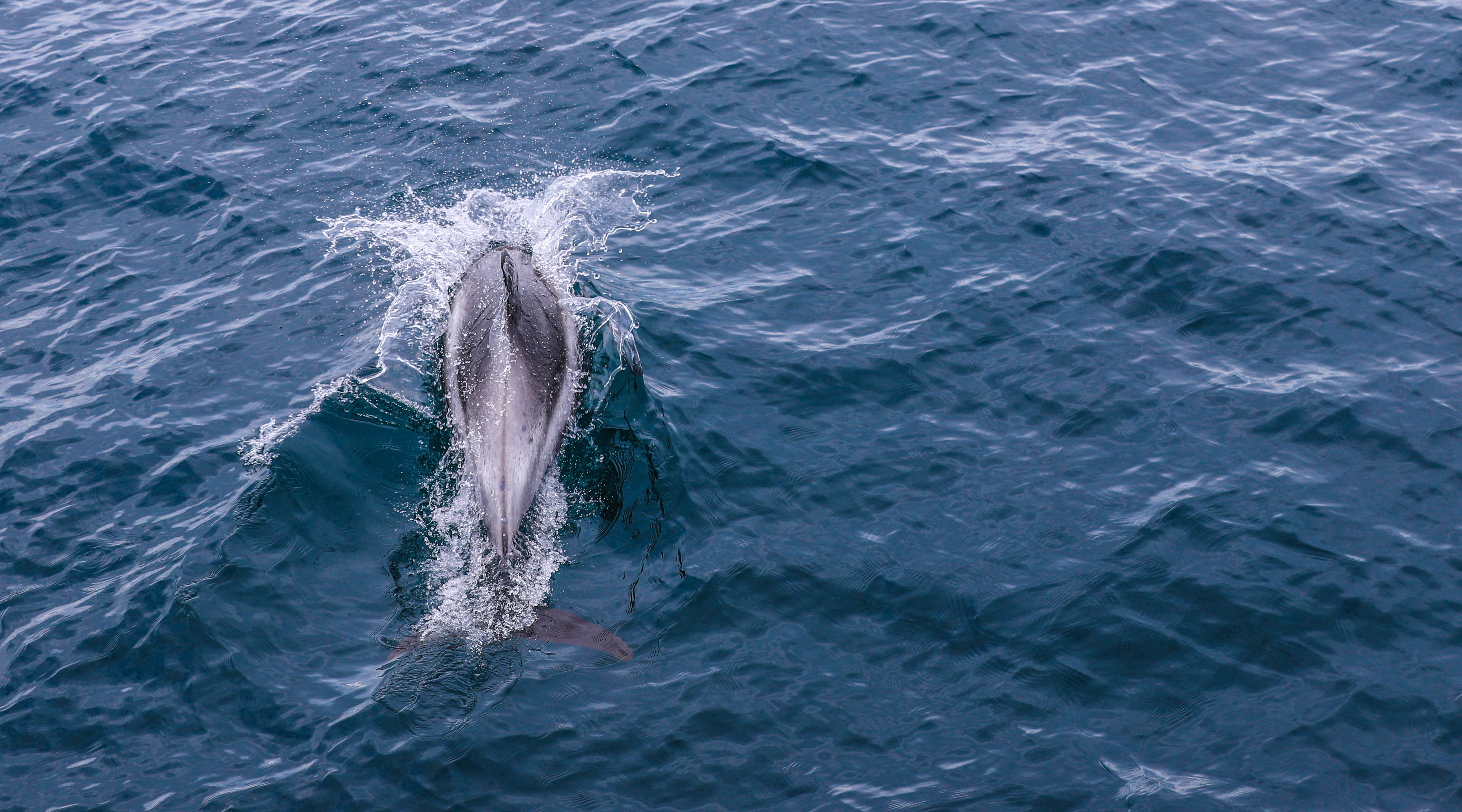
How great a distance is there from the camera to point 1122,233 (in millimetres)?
15320

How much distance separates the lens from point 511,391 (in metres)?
11.8

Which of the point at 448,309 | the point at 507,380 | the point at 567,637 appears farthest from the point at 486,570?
the point at 448,309

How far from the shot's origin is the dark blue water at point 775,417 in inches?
363

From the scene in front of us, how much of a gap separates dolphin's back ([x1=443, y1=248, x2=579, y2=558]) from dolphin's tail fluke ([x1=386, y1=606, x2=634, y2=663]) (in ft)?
3.00

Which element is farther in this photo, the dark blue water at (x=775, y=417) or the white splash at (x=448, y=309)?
the white splash at (x=448, y=309)

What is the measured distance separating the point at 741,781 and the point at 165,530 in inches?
269

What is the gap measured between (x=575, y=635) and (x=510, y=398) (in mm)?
2986

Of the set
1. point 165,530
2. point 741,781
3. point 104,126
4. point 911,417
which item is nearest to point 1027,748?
point 741,781

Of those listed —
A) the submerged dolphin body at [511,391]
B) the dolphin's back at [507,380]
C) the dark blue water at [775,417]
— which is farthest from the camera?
the dolphin's back at [507,380]

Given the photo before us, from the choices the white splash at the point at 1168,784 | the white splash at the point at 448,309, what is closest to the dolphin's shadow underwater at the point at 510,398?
the white splash at the point at 448,309

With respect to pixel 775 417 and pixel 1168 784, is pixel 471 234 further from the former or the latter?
pixel 1168 784

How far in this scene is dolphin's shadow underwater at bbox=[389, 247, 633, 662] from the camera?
10.1m

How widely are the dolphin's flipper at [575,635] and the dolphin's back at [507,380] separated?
0.90 m

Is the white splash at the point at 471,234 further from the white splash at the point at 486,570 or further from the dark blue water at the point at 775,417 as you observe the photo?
the white splash at the point at 486,570
